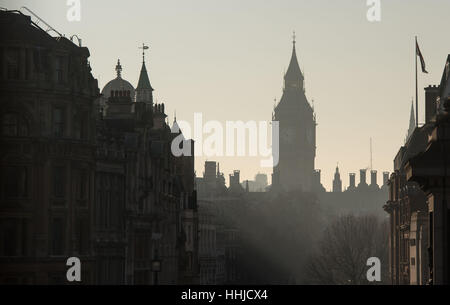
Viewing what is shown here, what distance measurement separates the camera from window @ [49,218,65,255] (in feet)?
211

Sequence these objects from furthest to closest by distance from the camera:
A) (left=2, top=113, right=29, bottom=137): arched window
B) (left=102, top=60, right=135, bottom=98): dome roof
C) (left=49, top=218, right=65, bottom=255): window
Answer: (left=102, top=60, right=135, bottom=98): dome roof, (left=49, top=218, right=65, bottom=255): window, (left=2, top=113, right=29, bottom=137): arched window

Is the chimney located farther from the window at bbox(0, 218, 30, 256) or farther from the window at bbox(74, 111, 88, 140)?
the window at bbox(0, 218, 30, 256)

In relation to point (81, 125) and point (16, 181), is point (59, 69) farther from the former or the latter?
point (16, 181)

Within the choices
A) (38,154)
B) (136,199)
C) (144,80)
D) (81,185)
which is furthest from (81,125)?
(144,80)

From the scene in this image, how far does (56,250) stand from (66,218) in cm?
162

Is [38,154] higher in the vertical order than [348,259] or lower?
higher

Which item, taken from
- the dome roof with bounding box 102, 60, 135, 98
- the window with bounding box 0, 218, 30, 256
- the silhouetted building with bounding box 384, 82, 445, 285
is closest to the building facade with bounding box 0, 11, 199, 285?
the window with bounding box 0, 218, 30, 256

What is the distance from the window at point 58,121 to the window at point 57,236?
399cm

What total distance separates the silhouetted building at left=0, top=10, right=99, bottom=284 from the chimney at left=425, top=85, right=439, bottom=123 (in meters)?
35.8

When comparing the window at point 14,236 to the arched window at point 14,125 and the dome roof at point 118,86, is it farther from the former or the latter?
the dome roof at point 118,86

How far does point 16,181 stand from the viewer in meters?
63.2

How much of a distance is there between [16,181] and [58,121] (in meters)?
3.82
